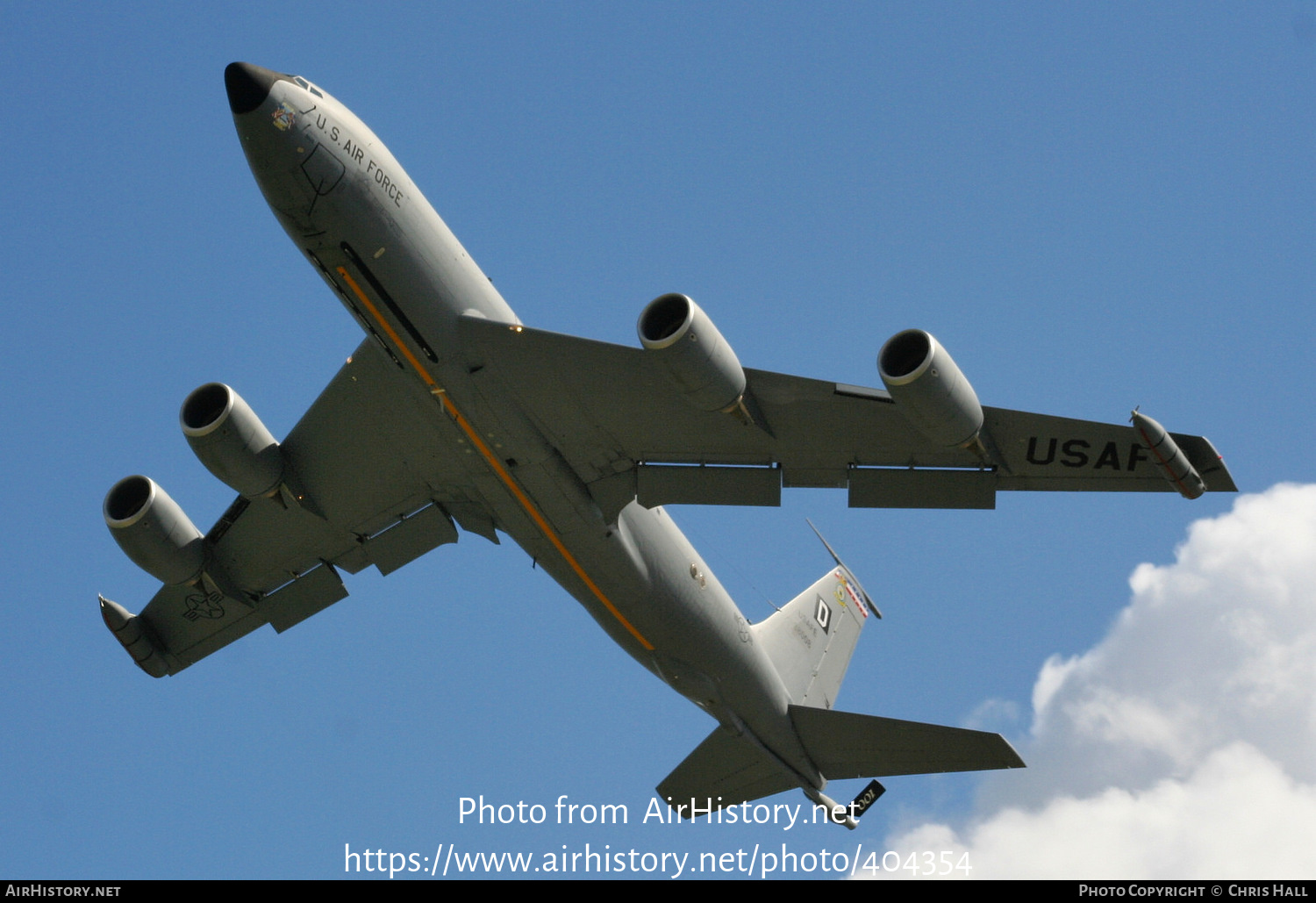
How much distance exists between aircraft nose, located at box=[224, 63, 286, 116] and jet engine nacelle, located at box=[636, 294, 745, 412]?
5732mm

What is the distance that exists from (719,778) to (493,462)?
29.8 feet

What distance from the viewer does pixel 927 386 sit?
17500 mm

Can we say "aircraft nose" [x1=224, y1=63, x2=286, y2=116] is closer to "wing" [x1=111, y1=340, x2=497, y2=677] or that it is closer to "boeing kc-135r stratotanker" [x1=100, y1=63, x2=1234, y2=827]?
"boeing kc-135r stratotanker" [x1=100, y1=63, x2=1234, y2=827]

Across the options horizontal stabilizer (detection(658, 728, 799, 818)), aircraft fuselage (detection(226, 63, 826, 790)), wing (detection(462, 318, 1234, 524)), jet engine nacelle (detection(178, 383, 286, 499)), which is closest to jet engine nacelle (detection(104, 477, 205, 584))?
jet engine nacelle (detection(178, 383, 286, 499))

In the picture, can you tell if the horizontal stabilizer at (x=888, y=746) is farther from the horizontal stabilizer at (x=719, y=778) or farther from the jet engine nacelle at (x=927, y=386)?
the jet engine nacelle at (x=927, y=386)

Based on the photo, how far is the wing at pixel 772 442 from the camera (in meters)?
19.3

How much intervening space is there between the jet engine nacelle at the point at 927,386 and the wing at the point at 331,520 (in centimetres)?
693

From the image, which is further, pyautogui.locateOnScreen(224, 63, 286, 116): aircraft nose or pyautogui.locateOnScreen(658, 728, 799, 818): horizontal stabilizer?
pyautogui.locateOnScreen(658, 728, 799, 818): horizontal stabilizer

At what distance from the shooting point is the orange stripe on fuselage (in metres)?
19.0

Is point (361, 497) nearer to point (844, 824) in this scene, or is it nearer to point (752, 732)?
point (752, 732)

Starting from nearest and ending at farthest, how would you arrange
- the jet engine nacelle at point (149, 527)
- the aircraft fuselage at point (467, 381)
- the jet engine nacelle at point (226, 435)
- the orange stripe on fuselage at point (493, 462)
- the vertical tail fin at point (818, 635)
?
the aircraft fuselage at point (467, 381) → the orange stripe on fuselage at point (493, 462) → the jet engine nacelle at point (226, 435) → the jet engine nacelle at point (149, 527) → the vertical tail fin at point (818, 635)

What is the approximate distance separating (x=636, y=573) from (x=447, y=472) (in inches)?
140

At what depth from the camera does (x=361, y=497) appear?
23.2 meters

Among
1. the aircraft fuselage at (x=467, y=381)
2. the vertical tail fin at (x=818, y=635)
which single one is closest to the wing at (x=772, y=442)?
the aircraft fuselage at (x=467, y=381)
